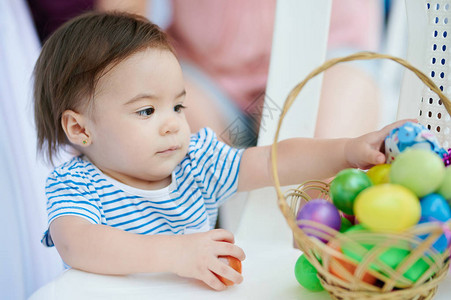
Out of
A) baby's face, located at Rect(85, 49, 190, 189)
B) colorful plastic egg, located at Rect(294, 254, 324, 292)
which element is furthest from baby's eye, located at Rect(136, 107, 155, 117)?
colorful plastic egg, located at Rect(294, 254, 324, 292)

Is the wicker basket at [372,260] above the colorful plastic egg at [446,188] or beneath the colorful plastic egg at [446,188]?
beneath

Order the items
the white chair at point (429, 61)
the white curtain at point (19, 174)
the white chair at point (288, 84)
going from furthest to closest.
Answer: the white curtain at point (19, 174), the white chair at point (288, 84), the white chair at point (429, 61)

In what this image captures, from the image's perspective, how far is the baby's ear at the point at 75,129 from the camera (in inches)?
34.2

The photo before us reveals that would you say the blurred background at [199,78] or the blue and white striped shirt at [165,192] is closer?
the blue and white striped shirt at [165,192]

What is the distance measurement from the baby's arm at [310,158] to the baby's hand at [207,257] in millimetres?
118

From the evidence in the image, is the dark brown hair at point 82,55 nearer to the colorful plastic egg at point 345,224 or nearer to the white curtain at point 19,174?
the white curtain at point 19,174

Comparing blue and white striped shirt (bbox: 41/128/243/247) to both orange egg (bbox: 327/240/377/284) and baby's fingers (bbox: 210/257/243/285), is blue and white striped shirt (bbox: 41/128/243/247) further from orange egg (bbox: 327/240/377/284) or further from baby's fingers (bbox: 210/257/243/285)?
orange egg (bbox: 327/240/377/284)

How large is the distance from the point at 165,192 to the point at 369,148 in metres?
0.39

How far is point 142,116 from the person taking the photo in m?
0.83

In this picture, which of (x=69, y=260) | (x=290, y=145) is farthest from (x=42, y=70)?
(x=290, y=145)

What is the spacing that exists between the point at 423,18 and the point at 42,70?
2.21 feet

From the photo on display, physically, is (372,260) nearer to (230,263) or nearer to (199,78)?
(230,263)

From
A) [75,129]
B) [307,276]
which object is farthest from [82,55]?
[307,276]

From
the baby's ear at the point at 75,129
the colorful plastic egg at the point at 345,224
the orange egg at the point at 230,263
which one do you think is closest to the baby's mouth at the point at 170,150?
the baby's ear at the point at 75,129
